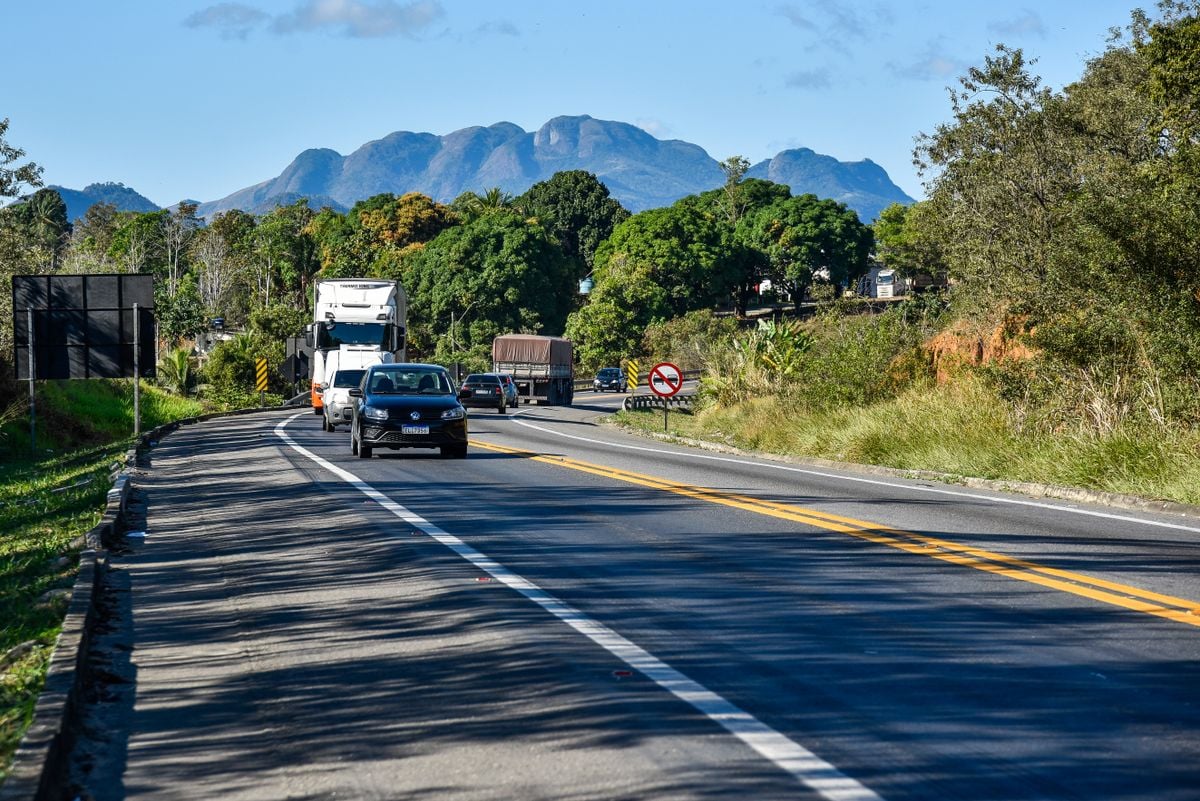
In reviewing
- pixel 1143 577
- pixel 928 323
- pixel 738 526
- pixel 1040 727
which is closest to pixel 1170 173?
pixel 928 323

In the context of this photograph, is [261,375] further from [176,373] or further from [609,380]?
[609,380]

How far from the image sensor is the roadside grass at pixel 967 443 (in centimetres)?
1686

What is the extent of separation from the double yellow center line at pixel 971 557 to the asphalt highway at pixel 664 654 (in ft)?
0.18

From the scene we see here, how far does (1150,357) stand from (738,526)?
8.25m

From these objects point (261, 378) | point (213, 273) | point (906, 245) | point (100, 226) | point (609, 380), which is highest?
point (100, 226)

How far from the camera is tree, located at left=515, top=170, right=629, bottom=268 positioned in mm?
125188

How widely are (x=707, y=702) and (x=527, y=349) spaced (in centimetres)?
6122

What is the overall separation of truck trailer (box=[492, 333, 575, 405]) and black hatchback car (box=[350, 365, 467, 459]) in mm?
41992

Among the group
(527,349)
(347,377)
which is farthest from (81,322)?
(527,349)

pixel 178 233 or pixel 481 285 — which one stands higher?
pixel 178 233

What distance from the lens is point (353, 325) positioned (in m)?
41.1

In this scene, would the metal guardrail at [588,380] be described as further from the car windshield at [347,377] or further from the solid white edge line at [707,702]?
the solid white edge line at [707,702]

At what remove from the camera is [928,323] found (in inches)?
1409

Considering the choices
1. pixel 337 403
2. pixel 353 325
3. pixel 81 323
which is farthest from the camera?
pixel 353 325
